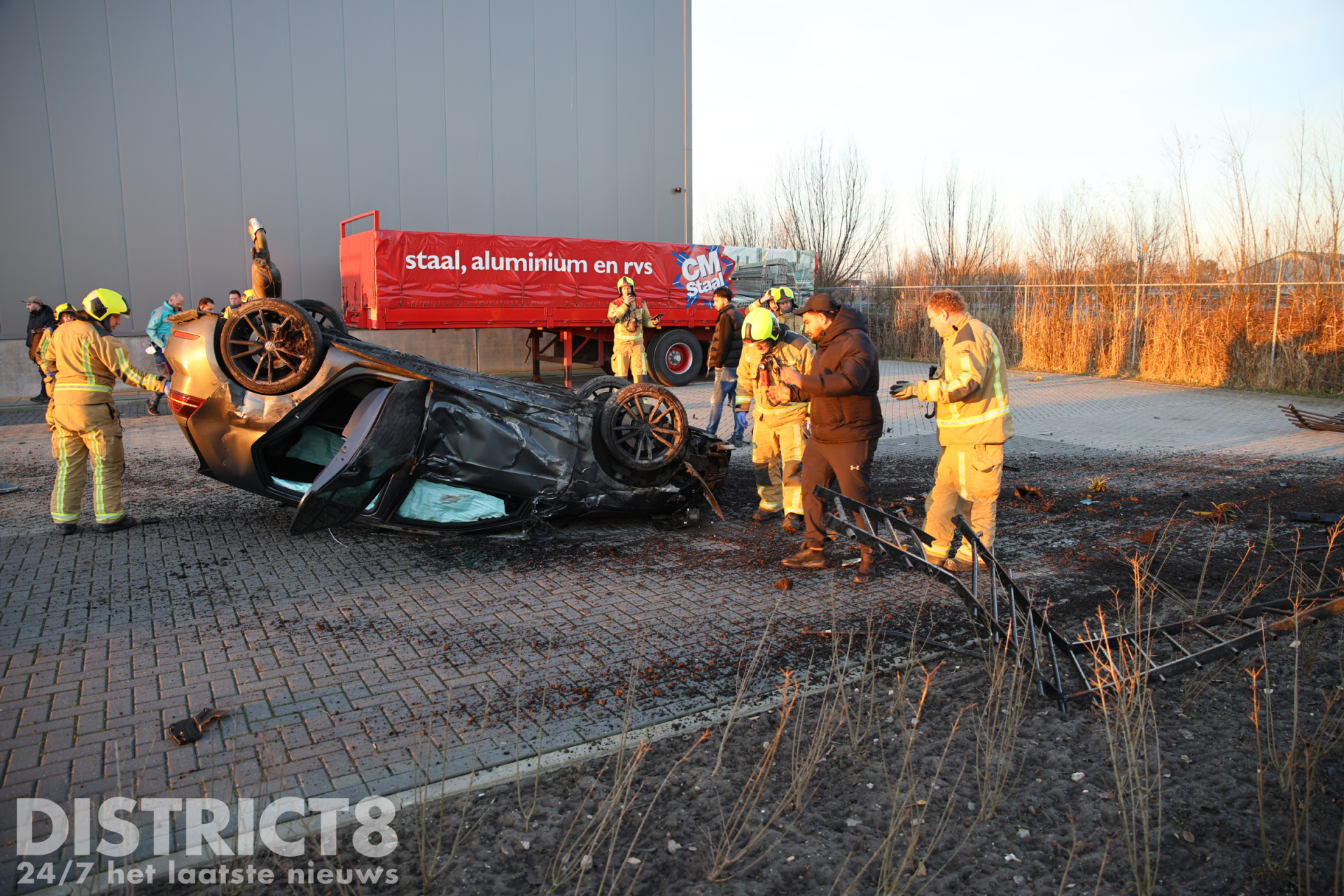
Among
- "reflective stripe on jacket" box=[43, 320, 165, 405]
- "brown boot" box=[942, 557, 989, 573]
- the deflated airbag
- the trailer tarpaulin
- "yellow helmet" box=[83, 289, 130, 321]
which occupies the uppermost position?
the trailer tarpaulin

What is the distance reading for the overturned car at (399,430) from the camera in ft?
17.0

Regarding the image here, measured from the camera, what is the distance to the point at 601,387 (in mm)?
6902

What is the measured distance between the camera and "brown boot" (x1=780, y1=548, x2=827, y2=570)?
5.36m

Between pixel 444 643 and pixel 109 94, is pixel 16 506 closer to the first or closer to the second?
pixel 444 643

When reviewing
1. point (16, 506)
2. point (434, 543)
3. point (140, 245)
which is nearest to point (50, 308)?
point (140, 245)

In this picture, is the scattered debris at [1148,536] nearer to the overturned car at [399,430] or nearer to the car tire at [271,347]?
the overturned car at [399,430]

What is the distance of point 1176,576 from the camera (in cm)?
525

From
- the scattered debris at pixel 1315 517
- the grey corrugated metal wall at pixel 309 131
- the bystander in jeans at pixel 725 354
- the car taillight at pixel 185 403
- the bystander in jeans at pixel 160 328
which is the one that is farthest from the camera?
the grey corrugated metal wall at pixel 309 131

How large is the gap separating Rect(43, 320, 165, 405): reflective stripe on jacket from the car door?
2024 mm

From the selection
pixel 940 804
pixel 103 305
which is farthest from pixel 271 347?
pixel 940 804

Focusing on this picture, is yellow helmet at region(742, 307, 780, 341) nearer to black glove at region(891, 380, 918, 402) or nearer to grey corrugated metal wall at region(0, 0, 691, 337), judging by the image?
black glove at region(891, 380, 918, 402)

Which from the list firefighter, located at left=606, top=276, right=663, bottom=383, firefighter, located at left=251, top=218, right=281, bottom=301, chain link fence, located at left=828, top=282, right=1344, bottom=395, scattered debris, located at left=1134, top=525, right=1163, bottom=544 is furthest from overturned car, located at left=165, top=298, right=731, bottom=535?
chain link fence, located at left=828, top=282, right=1344, bottom=395

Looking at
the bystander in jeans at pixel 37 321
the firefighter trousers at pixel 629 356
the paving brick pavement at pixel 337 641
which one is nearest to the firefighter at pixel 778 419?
the paving brick pavement at pixel 337 641

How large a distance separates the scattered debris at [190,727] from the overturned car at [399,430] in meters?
1.62
